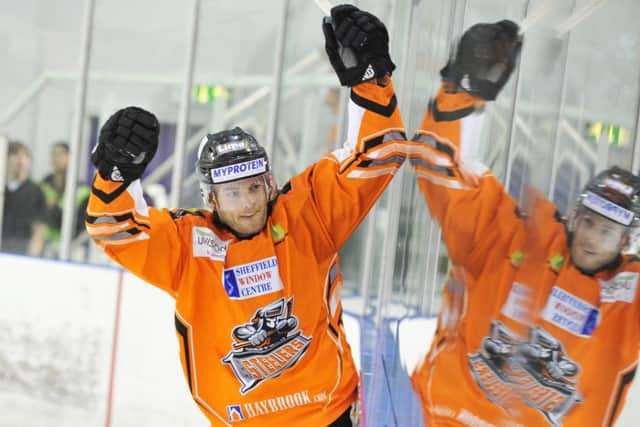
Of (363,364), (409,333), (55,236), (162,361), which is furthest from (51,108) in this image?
(409,333)

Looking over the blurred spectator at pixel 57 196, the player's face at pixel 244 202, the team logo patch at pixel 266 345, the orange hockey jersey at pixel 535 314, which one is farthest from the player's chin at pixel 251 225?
the blurred spectator at pixel 57 196

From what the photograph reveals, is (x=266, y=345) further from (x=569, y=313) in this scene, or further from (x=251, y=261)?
(x=569, y=313)

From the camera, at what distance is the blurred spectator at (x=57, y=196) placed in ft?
14.6

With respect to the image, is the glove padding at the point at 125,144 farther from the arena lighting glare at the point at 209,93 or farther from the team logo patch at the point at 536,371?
the arena lighting glare at the point at 209,93

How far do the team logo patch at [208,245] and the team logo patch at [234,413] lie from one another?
340mm

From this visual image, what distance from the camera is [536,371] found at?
497 mm

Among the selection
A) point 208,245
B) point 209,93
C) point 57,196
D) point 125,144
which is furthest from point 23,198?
point 125,144

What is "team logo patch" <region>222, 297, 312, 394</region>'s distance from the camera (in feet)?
5.52

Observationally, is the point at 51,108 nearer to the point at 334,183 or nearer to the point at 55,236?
the point at 55,236

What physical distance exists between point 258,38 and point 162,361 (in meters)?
2.57

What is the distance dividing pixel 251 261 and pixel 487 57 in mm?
1196

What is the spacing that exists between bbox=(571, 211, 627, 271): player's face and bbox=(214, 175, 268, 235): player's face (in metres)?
1.18

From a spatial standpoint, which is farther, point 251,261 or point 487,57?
point 251,261

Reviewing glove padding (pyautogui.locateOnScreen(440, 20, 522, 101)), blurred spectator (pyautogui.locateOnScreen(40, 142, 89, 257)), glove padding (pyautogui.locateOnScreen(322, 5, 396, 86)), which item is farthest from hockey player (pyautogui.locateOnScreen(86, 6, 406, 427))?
blurred spectator (pyautogui.locateOnScreen(40, 142, 89, 257))
